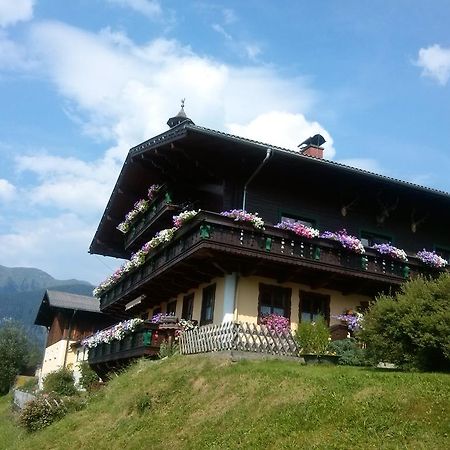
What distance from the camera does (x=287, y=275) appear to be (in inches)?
793

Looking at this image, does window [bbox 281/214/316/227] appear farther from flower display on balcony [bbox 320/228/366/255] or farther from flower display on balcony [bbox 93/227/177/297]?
flower display on balcony [bbox 93/227/177/297]

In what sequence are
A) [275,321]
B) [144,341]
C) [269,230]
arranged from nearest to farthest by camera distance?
1. [269,230]
2. [275,321]
3. [144,341]

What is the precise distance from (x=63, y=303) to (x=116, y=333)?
25449mm

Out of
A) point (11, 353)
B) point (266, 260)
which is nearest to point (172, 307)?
point (266, 260)

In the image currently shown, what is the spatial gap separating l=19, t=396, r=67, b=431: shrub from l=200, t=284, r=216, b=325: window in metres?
5.41

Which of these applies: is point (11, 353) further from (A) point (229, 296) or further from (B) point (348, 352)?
(B) point (348, 352)

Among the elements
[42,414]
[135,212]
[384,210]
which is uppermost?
[135,212]

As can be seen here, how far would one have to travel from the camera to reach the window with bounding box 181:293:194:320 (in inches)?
894

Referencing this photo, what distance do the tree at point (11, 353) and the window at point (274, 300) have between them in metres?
43.3

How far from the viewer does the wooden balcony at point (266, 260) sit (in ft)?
60.7

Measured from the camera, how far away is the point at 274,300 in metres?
20.5

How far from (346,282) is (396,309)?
25.1 feet

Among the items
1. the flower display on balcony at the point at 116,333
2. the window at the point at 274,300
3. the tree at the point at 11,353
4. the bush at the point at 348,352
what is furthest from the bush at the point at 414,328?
the tree at the point at 11,353

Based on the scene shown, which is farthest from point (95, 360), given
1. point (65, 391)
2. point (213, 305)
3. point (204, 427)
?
point (204, 427)
